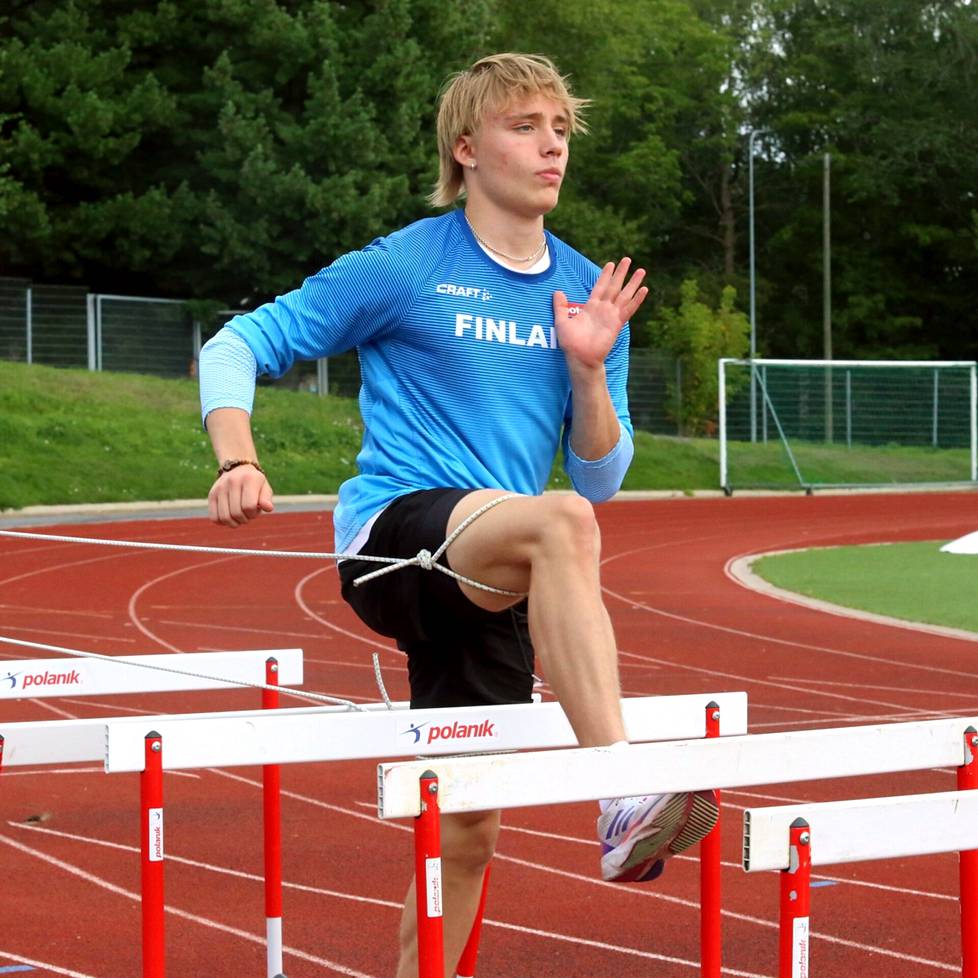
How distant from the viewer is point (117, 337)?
30.9 meters

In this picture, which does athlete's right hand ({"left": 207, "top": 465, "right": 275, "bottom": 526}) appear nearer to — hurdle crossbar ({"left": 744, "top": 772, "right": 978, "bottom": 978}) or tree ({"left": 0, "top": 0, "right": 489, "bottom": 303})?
hurdle crossbar ({"left": 744, "top": 772, "right": 978, "bottom": 978})

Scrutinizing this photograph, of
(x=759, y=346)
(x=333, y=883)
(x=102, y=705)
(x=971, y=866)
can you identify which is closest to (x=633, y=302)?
(x=971, y=866)

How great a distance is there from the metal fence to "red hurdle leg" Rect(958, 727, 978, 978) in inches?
1117

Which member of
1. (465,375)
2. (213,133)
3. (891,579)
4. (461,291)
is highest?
(213,133)

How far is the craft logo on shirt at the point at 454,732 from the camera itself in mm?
3314

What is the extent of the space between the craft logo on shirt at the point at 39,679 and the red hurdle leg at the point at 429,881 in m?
1.69

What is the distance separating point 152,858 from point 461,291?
1178mm

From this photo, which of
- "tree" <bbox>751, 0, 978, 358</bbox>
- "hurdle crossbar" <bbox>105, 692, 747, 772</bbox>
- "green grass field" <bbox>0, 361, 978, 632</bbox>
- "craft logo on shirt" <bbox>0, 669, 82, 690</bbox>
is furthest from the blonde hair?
"tree" <bbox>751, 0, 978, 358</bbox>

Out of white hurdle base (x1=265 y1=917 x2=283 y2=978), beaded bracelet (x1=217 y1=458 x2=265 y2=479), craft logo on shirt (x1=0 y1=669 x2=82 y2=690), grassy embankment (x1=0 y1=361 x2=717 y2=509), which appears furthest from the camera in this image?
grassy embankment (x1=0 y1=361 x2=717 y2=509)

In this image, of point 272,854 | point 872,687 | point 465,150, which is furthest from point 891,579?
point 465,150

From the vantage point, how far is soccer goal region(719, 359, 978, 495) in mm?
28453

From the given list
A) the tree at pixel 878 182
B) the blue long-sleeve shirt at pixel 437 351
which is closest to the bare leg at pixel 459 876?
the blue long-sleeve shirt at pixel 437 351

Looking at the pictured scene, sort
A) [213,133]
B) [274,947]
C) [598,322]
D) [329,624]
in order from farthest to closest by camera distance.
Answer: [213,133], [329,624], [274,947], [598,322]

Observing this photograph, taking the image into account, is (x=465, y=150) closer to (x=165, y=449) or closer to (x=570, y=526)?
(x=570, y=526)
